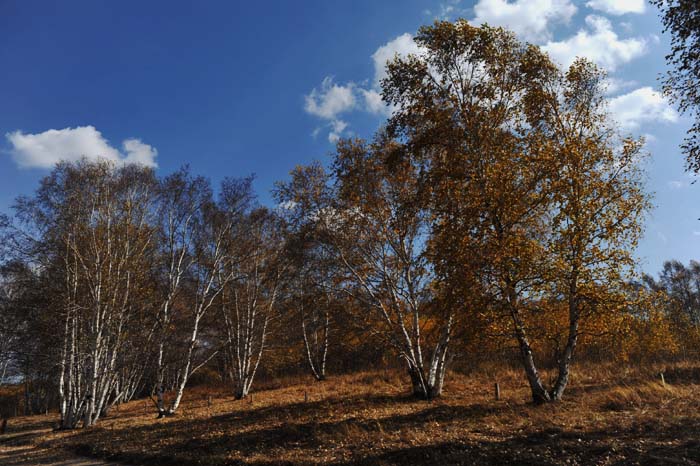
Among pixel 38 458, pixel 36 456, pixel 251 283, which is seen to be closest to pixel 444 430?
pixel 38 458

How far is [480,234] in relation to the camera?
11.3 metres

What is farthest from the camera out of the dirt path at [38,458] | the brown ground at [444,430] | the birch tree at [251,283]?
the birch tree at [251,283]

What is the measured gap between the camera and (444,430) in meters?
10.1

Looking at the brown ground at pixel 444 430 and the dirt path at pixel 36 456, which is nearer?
the brown ground at pixel 444 430

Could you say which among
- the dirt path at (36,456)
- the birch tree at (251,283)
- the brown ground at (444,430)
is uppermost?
the birch tree at (251,283)

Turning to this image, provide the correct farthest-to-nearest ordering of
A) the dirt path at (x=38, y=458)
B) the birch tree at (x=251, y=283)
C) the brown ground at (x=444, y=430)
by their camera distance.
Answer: the birch tree at (x=251, y=283)
the dirt path at (x=38, y=458)
the brown ground at (x=444, y=430)

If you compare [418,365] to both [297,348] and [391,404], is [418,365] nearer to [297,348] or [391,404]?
[391,404]

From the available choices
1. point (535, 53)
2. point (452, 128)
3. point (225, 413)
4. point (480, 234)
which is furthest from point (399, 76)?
point (225, 413)

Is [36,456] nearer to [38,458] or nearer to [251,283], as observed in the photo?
[38,458]

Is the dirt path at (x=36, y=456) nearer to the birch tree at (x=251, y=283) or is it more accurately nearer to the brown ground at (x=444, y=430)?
the brown ground at (x=444, y=430)

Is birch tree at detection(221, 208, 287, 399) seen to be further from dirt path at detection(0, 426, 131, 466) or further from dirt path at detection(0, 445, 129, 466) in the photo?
dirt path at detection(0, 445, 129, 466)

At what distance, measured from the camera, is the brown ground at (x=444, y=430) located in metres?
7.73

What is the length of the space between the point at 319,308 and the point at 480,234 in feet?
29.8

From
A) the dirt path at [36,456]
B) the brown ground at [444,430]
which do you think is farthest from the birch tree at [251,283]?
the dirt path at [36,456]
